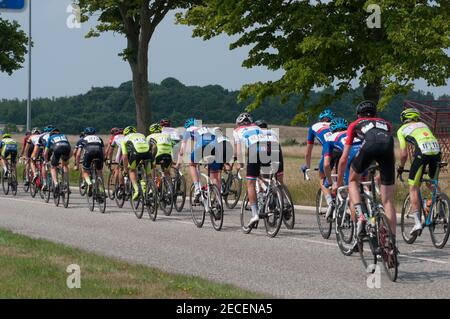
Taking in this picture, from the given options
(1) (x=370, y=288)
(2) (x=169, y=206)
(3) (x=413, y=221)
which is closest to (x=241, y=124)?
(3) (x=413, y=221)

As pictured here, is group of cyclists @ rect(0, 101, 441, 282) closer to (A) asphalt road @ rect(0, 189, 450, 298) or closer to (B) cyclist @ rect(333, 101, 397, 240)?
(B) cyclist @ rect(333, 101, 397, 240)

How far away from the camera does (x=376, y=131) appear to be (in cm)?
1045

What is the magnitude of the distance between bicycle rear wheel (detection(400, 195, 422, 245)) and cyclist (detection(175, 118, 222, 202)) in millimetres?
3887

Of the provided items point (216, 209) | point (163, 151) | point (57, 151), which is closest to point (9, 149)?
point (57, 151)

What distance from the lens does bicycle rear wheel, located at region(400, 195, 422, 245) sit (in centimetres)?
1345

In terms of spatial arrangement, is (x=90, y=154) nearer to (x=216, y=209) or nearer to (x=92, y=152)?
(x=92, y=152)

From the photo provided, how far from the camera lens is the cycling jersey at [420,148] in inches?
515

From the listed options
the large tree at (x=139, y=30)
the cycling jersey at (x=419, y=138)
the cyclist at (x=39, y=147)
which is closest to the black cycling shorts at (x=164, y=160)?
→ the cyclist at (x=39, y=147)

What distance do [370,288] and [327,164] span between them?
4.96m

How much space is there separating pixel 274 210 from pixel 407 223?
2059 millimetres

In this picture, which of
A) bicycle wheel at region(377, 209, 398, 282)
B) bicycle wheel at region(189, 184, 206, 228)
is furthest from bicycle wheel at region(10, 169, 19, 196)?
bicycle wheel at region(377, 209, 398, 282)

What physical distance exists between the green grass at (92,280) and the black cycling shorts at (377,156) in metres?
2.26

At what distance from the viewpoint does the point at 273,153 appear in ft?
48.7
